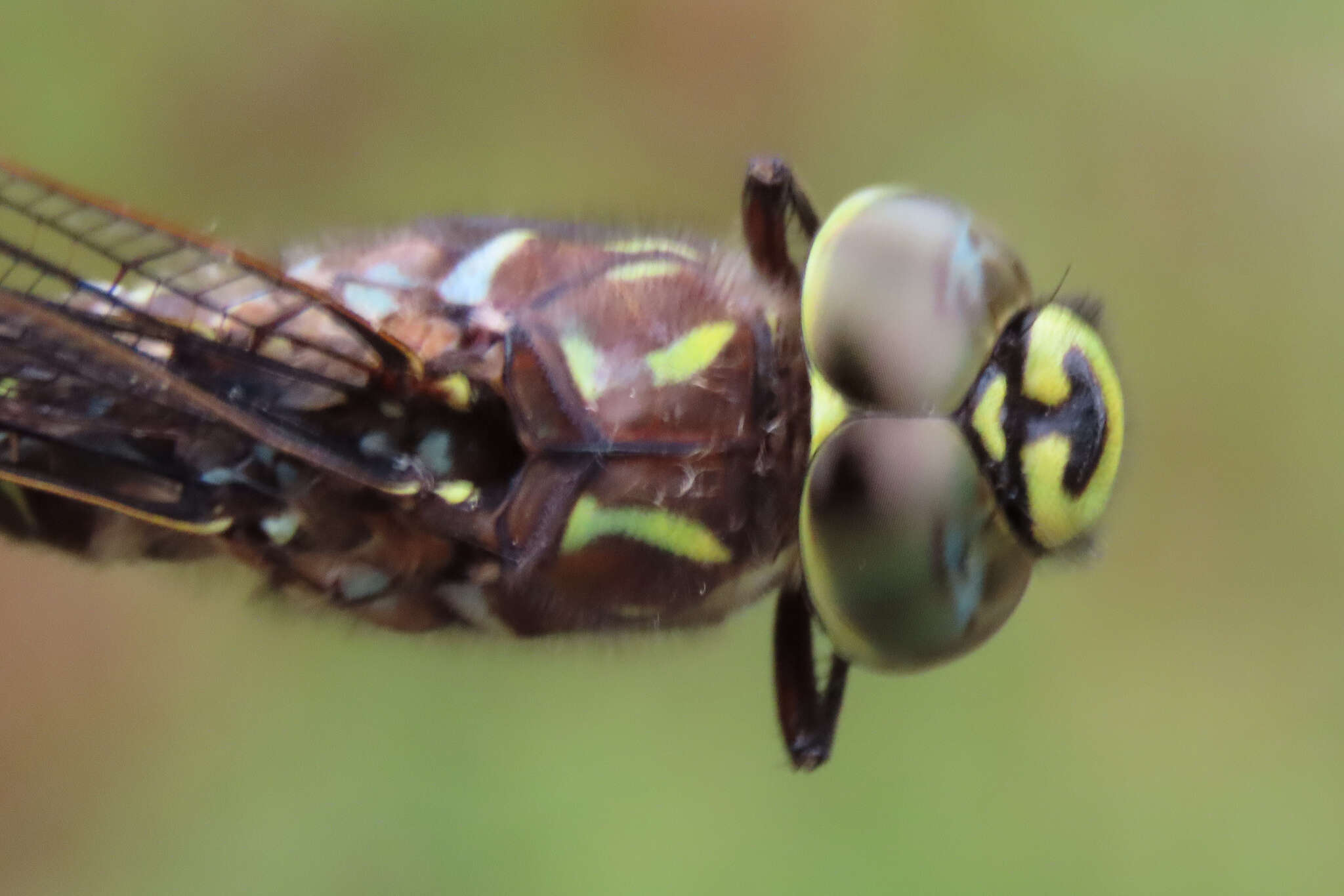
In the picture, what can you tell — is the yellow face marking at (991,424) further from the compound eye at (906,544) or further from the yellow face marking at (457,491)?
the yellow face marking at (457,491)

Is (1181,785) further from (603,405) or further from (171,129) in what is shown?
(171,129)

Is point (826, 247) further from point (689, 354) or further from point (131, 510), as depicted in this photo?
point (131, 510)

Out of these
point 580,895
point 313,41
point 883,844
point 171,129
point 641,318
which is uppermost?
point 641,318

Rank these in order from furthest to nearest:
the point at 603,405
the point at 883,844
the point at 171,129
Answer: the point at 171,129 → the point at 883,844 → the point at 603,405

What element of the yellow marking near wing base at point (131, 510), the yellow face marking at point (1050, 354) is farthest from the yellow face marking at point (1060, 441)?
the yellow marking near wing base at point (131, 510)

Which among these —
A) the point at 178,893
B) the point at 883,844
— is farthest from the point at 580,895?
the point at 178,893

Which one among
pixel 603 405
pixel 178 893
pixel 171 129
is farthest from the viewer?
pixel 171 129
